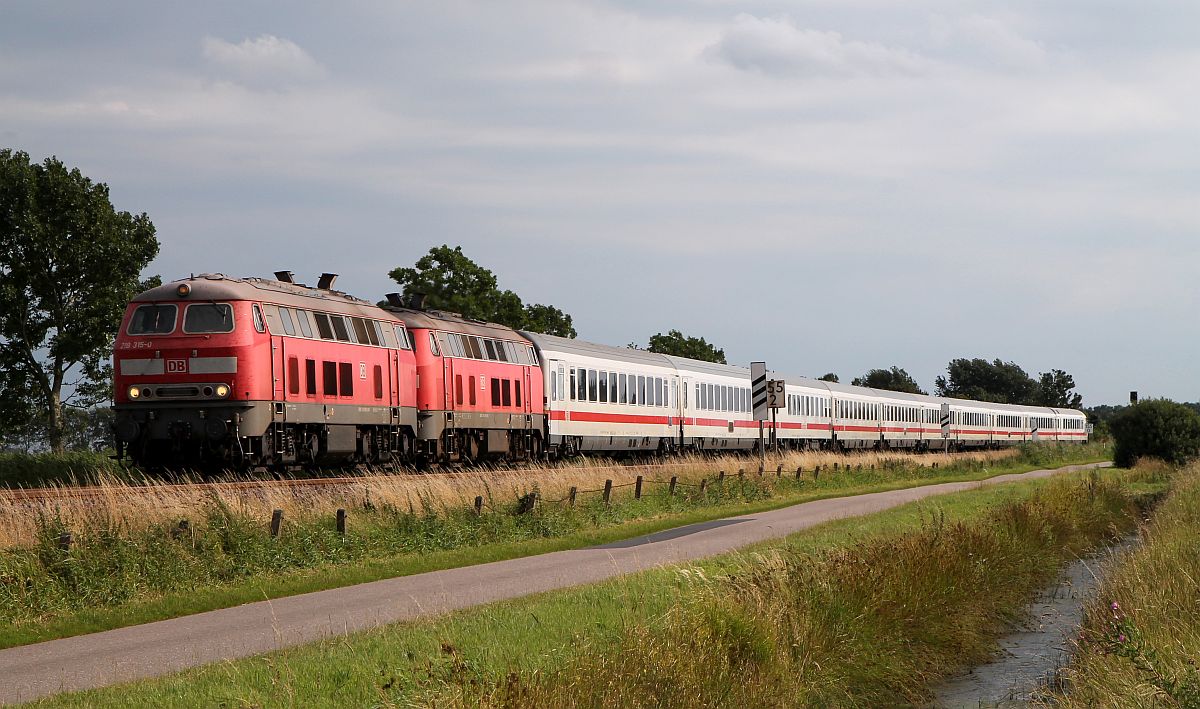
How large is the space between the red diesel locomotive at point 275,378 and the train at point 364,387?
4 centimetres

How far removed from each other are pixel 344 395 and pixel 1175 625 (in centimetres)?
1900

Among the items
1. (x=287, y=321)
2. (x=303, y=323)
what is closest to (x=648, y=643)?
(x=287, y=321)

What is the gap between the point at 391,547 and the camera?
20.2 m

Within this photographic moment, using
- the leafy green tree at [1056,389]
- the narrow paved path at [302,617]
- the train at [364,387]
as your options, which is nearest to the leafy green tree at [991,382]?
the leafy green tree at [1056,389]

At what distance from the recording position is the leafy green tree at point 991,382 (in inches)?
7146

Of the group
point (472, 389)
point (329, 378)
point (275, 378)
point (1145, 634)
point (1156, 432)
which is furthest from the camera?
point (1156, 432)

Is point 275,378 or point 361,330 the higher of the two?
point 361,330

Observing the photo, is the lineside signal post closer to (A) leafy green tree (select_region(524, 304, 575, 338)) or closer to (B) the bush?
(B) the bush

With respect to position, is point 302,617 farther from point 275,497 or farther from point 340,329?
point 340,329

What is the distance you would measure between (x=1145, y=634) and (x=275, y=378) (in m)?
17.5

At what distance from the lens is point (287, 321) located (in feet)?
87.6

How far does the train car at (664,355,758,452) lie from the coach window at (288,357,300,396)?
83.2 feet

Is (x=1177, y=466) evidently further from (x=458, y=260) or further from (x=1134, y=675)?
(x=1134, y=675)

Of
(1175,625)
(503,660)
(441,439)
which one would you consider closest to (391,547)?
(503,660)
